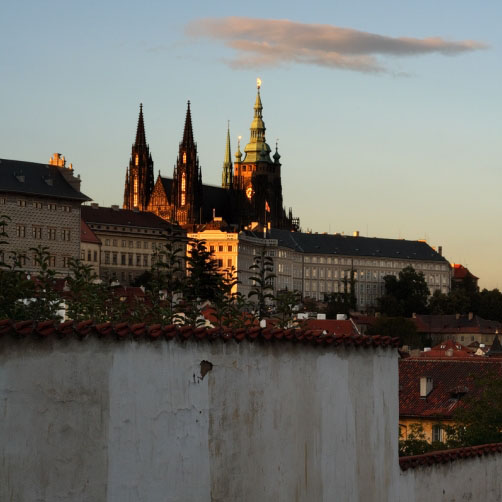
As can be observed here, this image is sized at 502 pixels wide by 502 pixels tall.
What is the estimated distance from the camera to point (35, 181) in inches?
6447

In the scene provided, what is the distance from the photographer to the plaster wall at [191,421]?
36.8 ft

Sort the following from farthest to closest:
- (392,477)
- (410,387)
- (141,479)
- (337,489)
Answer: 1. (410,387)
2. (392,477)
3. (337,489)
4. (141,479)

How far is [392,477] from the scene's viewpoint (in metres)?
16.3

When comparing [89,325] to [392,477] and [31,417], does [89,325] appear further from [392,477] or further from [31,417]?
[392,477]

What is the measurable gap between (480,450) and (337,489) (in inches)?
148

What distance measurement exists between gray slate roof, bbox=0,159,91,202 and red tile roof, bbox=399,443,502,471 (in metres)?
143

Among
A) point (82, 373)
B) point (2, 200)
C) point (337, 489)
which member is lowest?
point (337, 489)

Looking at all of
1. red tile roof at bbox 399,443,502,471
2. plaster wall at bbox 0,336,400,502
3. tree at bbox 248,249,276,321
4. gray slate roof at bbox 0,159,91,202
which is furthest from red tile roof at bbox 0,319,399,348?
gray slate roof at bbox 0,159,91,202

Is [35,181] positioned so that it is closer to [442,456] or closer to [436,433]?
[436,433]

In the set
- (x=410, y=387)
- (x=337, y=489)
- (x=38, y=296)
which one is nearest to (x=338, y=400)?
(x=337, y=489)

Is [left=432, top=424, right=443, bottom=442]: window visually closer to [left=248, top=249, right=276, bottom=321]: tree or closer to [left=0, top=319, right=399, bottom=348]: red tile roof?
[left=248, top=249, right=276, bottom=321]: tree

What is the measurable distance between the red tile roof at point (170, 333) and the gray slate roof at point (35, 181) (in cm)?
14641

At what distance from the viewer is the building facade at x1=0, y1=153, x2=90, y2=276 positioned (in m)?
161

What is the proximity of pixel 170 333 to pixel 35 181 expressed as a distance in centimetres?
15305
